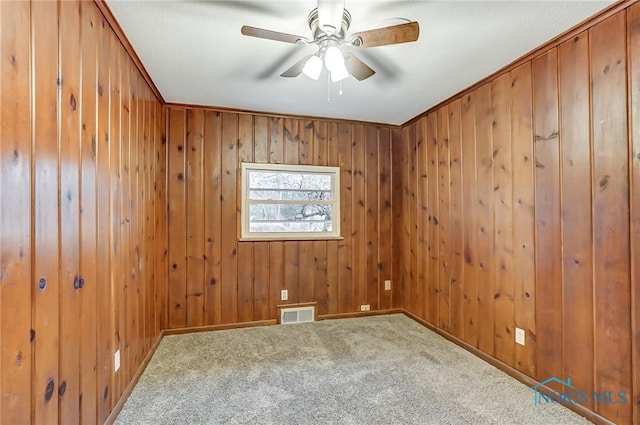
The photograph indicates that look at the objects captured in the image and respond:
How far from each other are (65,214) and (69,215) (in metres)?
0.03

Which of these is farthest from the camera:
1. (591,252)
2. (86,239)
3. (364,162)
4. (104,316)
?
(364,162)

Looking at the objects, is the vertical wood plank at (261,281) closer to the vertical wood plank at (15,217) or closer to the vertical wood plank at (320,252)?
the vertical wood plank at (320,252)

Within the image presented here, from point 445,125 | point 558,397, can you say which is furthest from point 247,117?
point 558,397

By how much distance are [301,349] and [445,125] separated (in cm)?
265

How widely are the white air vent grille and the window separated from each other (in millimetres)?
835

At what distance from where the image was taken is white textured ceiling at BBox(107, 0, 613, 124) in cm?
175

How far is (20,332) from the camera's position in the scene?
1.04 m

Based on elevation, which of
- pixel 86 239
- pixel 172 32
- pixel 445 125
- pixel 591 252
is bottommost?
pixel 591 252

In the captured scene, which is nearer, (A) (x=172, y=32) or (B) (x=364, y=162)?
(A) (x=172, y=32)

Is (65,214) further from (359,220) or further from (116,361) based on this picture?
(359,220)

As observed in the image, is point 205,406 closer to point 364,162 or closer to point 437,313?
point 437,313

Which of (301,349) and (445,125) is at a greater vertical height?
(445,125)

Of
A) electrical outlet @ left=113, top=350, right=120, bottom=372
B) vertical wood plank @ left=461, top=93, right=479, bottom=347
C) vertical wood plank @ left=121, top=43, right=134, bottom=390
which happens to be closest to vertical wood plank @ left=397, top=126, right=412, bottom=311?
vertical wood plank @ left=461, top=93, right=479, bottom=347

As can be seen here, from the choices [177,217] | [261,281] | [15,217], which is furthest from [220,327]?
[15,217]
